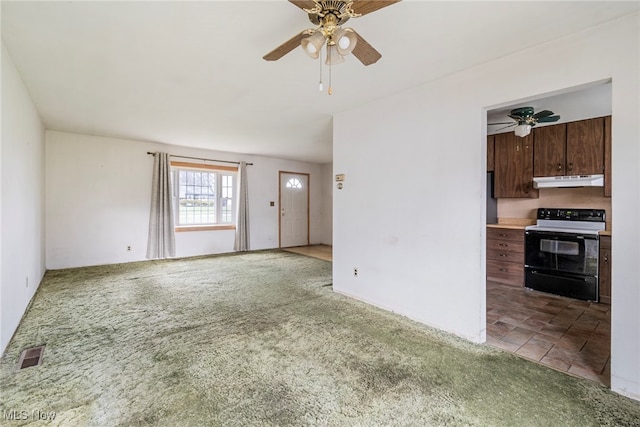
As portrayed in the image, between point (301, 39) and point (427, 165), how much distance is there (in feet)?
5.61

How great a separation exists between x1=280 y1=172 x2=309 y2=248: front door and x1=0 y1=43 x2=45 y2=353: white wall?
189 inches

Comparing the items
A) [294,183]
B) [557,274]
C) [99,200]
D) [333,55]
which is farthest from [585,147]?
[99,200]

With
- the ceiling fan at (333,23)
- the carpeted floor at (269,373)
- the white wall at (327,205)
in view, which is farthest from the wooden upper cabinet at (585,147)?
the white wall at (327,205)

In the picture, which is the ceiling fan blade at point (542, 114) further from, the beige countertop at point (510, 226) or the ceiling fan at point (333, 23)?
the ceiling fan at point (333, 23)

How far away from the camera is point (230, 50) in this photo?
224 centimetres

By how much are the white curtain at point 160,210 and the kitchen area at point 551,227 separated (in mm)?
5626

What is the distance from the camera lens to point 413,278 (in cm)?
295

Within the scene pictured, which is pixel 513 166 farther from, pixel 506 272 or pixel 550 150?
pixel 506 272

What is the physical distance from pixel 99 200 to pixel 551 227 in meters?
7.37

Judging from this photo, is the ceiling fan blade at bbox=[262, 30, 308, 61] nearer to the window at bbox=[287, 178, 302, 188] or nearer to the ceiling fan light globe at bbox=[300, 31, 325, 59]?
the ceiling fan light globe at bbox=[300, 31, 325, 59]

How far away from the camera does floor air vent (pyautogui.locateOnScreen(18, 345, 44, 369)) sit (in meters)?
2.06

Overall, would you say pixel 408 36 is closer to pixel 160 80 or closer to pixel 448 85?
pixel 448 85

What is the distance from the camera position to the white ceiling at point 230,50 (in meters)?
1.77

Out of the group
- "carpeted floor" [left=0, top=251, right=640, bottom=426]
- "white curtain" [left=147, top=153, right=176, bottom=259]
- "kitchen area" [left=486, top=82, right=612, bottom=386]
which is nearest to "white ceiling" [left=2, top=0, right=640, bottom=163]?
"kitchen area" [left=486, top=82, right=612, bottom=386]
